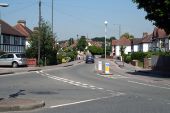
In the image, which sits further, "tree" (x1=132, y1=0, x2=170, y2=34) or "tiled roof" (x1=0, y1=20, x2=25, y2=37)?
"tiled roof" (x1=0, y1=20, x2=25, y2=37)

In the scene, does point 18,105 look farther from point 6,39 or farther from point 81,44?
point 81,44

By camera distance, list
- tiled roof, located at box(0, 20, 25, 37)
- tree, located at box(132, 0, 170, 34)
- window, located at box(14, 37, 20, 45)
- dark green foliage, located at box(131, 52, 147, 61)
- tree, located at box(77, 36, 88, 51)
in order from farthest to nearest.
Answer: tree, located at box(77, 36, 88, 51) < dark green foliage, located at box(131, 52, 147, 61) < window, located at box(14, 37, 20, 45) < tiled roof, located at box(0, 20, 25, 37) < tree, located at box(132, 0, 170, 34)

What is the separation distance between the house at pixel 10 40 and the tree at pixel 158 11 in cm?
3288

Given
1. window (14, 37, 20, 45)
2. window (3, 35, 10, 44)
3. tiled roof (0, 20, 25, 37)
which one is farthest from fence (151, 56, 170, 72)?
window (14, 37, 20, 45)

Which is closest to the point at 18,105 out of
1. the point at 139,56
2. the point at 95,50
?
the point at 139,56

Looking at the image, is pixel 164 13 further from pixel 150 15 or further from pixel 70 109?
pixel 70 109

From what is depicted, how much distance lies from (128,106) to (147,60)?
149 ft

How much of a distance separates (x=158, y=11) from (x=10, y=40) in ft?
131

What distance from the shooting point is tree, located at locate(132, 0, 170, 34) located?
3394 centimetres

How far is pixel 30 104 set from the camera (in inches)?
549

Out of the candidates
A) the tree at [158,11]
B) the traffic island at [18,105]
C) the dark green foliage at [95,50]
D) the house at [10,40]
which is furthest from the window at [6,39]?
the dark green foliage at [95,50]

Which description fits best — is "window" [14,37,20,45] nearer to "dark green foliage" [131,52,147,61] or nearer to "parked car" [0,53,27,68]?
"parked car" [0,53,27,68]

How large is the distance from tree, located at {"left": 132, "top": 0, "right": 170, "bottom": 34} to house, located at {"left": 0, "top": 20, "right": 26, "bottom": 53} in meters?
32.9

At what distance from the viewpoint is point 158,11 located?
3438 centimetres
